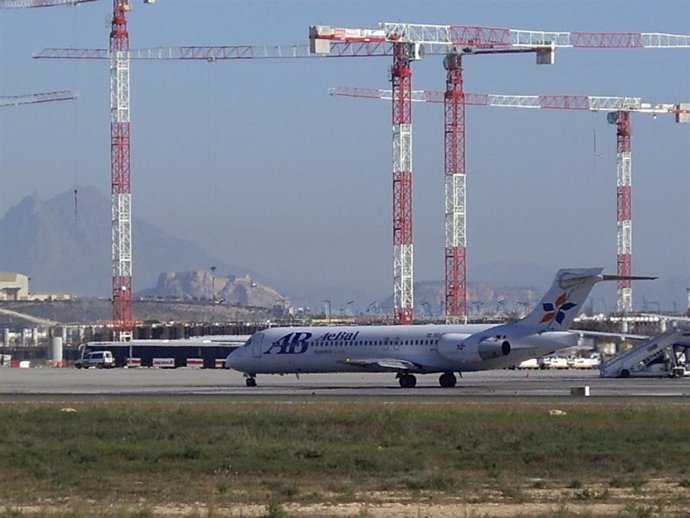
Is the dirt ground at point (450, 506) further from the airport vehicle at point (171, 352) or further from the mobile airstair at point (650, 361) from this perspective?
the airport vehicle at point (171, 352)

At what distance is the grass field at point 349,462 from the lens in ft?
100

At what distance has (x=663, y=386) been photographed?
80.8 meters

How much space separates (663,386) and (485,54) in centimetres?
9948

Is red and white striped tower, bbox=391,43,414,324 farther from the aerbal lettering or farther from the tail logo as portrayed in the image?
the tail logo

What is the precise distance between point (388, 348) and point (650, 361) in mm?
25287

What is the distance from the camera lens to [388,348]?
87.0m

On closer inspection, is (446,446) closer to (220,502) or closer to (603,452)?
(603,452)

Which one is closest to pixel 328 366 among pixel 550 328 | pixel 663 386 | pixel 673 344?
pixel 550 328

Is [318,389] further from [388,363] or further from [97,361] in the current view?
[97,361]

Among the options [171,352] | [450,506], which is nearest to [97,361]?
[171,352]

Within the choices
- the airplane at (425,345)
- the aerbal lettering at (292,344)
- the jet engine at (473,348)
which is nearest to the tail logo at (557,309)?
the airplane at (425,345)

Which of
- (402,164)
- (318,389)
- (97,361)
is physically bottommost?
(97,361)

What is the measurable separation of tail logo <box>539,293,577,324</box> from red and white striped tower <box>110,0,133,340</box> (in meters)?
89.4

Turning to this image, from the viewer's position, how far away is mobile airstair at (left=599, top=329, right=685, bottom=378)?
339 feet
